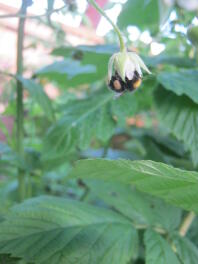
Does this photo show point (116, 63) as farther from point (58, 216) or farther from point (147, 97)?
point (147, 97)

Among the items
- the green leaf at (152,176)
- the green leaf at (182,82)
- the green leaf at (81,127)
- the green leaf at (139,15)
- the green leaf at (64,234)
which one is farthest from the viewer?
the green leaf at (139,15)

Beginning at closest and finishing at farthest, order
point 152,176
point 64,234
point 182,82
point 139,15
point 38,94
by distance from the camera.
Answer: point 152,176, point 64,234, point 182,82, point 38,94, point 139,15

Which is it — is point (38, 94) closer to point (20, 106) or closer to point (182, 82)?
point (20, 106)

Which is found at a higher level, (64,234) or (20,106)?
(20,106)

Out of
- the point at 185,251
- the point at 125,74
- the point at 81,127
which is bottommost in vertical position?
the point at 185,251

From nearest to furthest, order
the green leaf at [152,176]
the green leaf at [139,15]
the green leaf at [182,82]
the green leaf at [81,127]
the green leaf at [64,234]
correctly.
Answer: the green leaf at [152,176]
the green leaf at [64,234]
the green leaf at [182,82]
the green leaf at [81,127]
the green leaf at [139,15]

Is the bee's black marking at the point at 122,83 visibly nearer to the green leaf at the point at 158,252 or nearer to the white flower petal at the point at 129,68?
the white flower petal at the point at 129,68

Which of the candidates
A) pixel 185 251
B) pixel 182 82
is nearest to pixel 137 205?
pixel 185 251

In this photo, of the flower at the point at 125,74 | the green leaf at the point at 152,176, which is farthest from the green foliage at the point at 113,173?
the flower at the point at 125,74
